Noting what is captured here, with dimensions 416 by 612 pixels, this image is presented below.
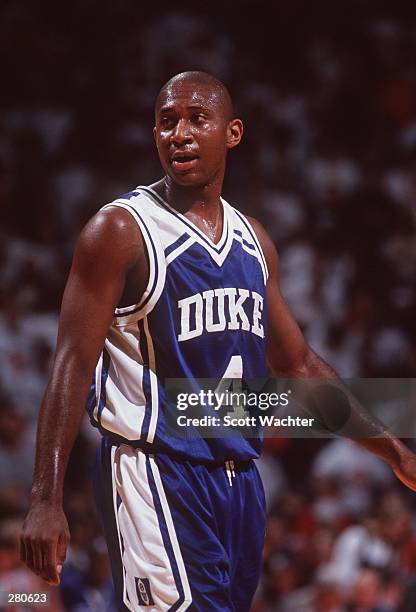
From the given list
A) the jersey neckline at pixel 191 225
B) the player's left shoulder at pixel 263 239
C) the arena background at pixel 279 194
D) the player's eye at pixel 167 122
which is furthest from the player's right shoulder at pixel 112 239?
the arena background at pixel 279 194

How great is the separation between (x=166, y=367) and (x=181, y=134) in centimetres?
64

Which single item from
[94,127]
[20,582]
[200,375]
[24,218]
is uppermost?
[94,127]

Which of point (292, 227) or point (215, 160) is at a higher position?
point (292, 227)

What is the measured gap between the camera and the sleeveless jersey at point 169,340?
2971 mm

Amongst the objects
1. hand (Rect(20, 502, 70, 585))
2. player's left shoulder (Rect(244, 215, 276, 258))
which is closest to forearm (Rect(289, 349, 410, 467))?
player's left shoulder (Rect(244, 215, 276, 258))

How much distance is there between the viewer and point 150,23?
890cm

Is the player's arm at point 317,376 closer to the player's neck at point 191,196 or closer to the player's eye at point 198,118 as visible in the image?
the player's neck at point 191,196

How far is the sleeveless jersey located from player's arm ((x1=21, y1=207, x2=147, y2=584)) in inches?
3.0

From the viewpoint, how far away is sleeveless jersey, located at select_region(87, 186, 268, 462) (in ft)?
9.75

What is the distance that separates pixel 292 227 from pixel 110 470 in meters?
5.07

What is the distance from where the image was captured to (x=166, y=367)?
9.87 feet

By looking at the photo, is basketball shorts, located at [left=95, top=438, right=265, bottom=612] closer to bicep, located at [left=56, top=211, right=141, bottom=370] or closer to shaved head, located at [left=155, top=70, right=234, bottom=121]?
bicep, located at [left=56, top=211, right=141, bottom=370]

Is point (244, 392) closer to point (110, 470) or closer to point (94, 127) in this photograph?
point (110, 470)

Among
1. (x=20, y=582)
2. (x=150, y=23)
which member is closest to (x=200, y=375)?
(x=20, y=582)
